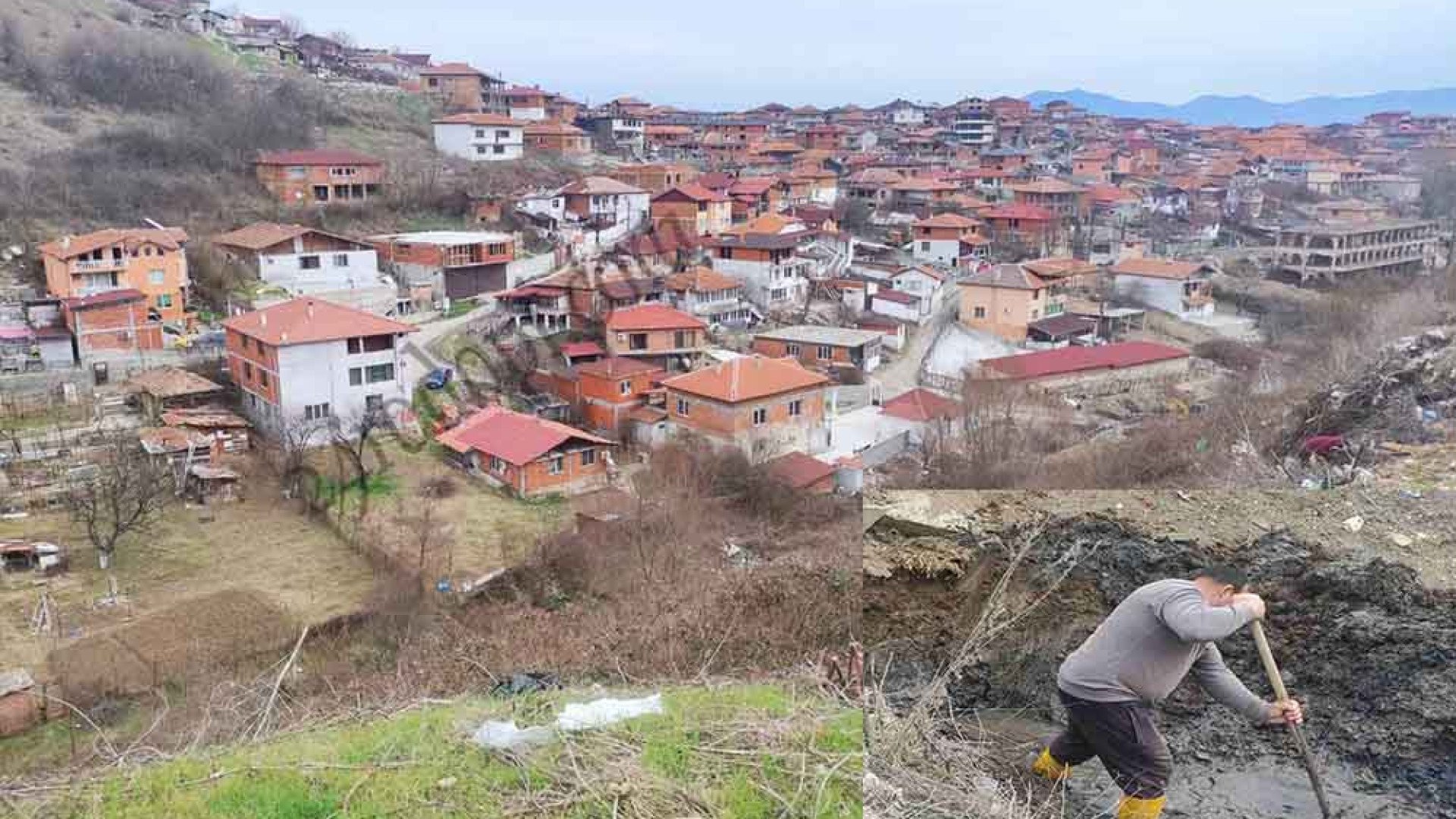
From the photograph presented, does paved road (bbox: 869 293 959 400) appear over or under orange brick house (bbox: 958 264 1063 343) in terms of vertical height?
under

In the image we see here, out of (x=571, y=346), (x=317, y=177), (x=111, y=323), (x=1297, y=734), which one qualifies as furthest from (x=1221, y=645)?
(x=317, y=177)

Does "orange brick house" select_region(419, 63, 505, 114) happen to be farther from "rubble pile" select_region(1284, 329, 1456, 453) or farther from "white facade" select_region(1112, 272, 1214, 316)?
"rubble pile" select_region(1284, 329, 1456, 453)

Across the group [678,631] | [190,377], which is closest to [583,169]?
[190,377]

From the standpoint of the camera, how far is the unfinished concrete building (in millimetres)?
28016

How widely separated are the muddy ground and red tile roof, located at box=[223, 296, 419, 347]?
13332 millimetres

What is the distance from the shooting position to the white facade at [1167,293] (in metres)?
25.3

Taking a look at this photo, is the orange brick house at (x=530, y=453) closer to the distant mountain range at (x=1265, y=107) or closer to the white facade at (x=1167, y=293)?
the white facade at (x=1167, y=293)

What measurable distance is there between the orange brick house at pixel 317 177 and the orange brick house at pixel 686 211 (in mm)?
6881

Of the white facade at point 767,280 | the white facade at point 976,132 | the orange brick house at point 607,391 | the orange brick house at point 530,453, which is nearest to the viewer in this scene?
the orange brick house at point 530,453

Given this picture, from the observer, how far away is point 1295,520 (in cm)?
297

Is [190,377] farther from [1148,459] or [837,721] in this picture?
[837,721]

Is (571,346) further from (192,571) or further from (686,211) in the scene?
(686,211)

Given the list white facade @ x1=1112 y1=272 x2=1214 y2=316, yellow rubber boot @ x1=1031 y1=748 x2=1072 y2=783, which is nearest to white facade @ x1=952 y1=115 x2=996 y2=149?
white facade @ x1=1112 y1=272 x2=1214 y2=316

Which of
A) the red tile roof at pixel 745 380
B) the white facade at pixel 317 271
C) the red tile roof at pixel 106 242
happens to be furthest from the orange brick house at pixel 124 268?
the red tile roof at pixel 745 380
